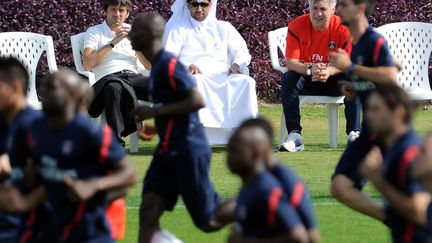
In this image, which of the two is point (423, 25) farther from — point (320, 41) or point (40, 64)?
point (40, 64)

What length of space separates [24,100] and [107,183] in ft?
2.87

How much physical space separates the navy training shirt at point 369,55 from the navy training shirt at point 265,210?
3.05 m

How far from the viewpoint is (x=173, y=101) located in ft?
28.4

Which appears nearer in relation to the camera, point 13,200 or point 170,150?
point 13,200

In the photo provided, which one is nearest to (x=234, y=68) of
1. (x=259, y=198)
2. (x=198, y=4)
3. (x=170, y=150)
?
(x=198, y=4)

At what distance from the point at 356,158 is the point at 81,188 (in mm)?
3076

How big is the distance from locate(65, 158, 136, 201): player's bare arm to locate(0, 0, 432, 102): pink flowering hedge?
12.2 meters

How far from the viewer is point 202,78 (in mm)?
15258

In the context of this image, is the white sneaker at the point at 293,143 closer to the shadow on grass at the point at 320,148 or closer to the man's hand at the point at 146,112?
the shadow on grass at the point at 320,148

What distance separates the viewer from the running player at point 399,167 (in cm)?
659

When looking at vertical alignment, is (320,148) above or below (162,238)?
below

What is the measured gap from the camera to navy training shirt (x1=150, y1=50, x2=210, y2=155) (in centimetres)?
860

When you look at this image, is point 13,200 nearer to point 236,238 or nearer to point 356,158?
point 236,238

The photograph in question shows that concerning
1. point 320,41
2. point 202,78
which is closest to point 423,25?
point 320,41
